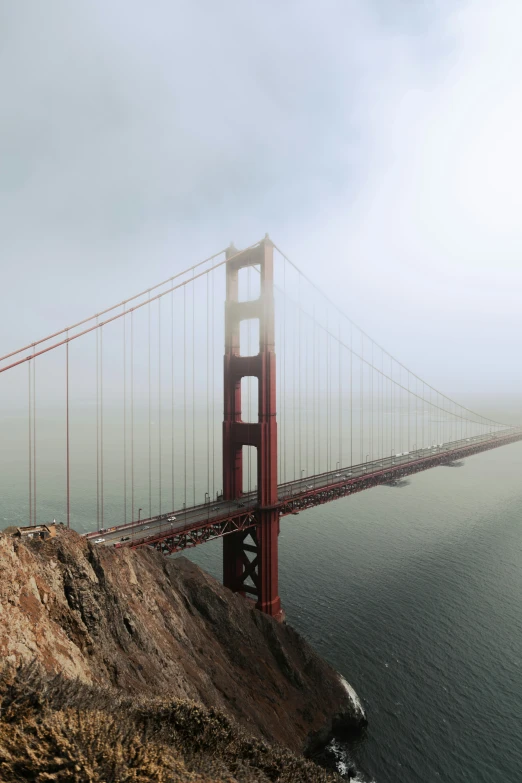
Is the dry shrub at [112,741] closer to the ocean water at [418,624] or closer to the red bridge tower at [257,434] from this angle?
the ocean water at [418,624]

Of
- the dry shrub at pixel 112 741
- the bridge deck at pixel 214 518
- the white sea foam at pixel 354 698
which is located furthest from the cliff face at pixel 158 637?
the dry shrub at pixel 112 741

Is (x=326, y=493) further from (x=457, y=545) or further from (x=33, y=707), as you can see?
(x=33, y=707)

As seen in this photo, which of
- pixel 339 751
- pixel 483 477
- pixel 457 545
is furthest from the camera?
pixel 483 477

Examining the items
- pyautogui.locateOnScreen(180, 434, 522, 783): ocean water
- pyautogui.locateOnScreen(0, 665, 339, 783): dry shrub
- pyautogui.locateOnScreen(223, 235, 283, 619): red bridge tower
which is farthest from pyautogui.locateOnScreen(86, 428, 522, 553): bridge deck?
pyautogui.locateOnScreen(0, 665, 339, 783): dry shrub

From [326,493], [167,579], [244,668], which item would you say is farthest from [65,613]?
[326,493]

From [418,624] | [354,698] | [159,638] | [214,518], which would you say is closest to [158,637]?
[159,638]

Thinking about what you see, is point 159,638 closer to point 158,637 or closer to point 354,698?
point 158,637
